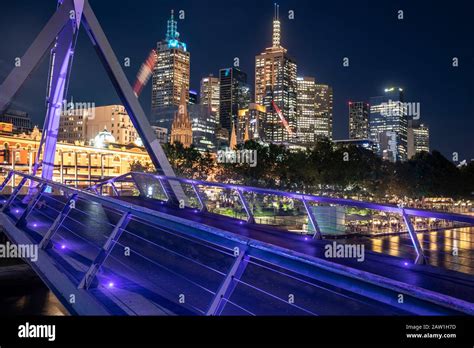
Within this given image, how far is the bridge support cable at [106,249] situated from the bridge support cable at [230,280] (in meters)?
2.09

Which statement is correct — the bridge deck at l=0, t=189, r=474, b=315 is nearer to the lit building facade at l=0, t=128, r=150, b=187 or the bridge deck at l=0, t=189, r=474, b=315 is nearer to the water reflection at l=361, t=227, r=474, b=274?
the water reflection at l=361, t=227, r=474, b=274

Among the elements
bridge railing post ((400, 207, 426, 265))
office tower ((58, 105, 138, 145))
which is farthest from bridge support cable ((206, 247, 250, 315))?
office tower ((58, 105, 138, 145))

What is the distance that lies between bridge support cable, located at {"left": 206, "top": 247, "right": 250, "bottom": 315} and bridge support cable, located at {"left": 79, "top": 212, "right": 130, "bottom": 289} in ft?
6.85

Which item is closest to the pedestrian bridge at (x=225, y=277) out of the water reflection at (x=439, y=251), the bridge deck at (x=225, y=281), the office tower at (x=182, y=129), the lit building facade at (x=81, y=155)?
the bridge deck at (x=225, y=281)

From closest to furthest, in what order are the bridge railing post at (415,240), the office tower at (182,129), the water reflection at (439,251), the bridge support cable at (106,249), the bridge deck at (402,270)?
the bridge support cable at (106,249), the bridge deck at (402,270), the bridge railing post at (415,240), the water reflection at (439,251), the office tower at (182,129)

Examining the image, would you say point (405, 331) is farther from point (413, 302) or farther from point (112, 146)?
point (112, 146)

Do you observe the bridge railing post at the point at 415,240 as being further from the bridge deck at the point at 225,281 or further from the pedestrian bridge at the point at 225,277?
the bridge deck at the point at 225,281

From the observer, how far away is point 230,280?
13.1 feet

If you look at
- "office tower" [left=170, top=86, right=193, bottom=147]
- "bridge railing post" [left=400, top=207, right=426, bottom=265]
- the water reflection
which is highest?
"office tower" [left=170, top=86, right=193, bottom=147]

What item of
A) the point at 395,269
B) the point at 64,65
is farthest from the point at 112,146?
the point at 395,269

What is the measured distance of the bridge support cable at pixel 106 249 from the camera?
5.78 meters

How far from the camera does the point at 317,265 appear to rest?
314 centimetres

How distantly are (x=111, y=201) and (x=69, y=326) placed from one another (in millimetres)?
1921

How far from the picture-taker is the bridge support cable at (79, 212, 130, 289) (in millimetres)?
5781
